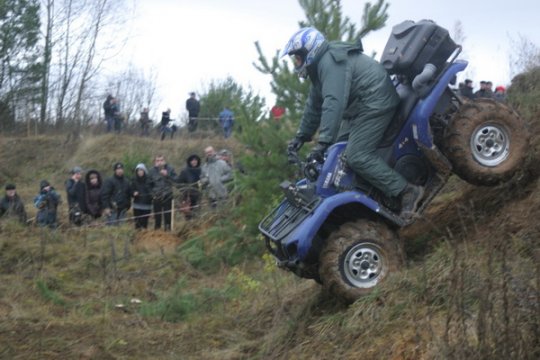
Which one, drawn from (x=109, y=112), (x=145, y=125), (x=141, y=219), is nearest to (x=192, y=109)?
(x=145, y=125)

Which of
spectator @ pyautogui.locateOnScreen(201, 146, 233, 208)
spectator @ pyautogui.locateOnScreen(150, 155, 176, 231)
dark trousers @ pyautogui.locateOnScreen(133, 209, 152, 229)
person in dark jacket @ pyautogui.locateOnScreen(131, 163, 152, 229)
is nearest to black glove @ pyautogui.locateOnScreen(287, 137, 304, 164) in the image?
spectator @ pyautogui.locateOnScreen(201, 146, 233, 208)

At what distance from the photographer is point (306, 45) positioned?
9031 mm

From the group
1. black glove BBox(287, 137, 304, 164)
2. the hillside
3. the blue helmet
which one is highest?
the blue helmet

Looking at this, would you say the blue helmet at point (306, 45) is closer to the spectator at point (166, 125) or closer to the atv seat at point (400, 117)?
Result: the atv seat at point (400, 117)

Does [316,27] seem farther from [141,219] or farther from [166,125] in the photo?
[166,125]

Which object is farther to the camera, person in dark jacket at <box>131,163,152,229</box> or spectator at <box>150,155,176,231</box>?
person in dark jacket at <box>131,163,152,229</box>

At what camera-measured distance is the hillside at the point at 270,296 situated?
6148 millimetres

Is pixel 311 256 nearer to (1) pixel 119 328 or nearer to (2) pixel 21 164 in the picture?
(1) pixel 119 328

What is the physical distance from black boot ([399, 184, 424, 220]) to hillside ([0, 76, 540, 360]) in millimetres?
Result: 421

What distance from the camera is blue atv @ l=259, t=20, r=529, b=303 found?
862 cm

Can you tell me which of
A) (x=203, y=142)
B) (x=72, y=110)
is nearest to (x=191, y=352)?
(x=203, y=142)

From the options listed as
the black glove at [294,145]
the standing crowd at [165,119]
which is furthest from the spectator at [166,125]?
the black glove at [294,145]

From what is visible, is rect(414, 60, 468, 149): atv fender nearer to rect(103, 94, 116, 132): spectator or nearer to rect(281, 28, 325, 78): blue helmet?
rect(281, 28, 325, 78): blue helmet

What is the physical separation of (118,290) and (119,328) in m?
2.81
